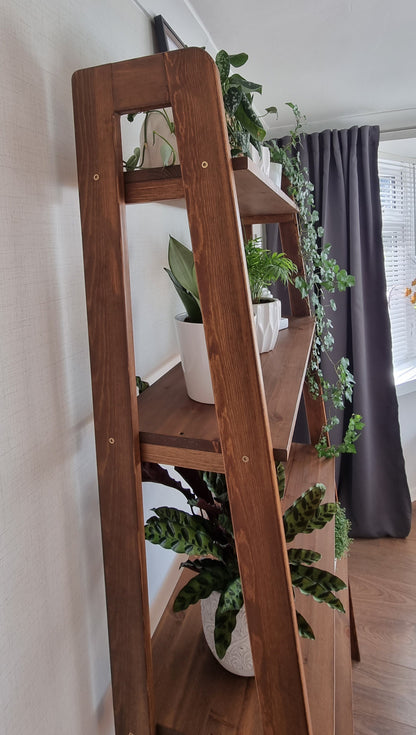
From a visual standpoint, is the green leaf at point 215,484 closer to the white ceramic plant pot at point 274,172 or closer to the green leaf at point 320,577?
the green leaf at point 320,577

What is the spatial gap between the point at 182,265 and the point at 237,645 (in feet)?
2.29

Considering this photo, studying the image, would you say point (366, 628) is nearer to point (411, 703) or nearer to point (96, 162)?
point (411, 703)

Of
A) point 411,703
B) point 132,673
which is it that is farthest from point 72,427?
point 411,703

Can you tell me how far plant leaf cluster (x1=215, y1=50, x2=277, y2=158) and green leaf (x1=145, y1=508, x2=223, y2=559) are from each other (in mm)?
624

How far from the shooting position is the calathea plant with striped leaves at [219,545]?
0.78 m

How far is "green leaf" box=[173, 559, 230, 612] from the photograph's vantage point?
0.81 metres

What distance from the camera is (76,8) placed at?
27.2 inches

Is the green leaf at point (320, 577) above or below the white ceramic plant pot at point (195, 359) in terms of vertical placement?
below

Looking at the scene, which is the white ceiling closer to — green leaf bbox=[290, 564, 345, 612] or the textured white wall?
the textured white wall

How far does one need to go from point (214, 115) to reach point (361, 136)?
1930 mm

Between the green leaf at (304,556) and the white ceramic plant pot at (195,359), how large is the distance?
0.36 metres

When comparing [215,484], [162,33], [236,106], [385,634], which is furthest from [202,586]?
[385,634]

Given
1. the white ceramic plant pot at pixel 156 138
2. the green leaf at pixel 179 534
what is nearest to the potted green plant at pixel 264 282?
the white ceramic plant pot at pixel 156 138

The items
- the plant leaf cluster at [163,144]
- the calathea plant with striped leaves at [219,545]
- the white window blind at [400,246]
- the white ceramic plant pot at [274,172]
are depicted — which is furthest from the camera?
the white window blind at [400,246]
